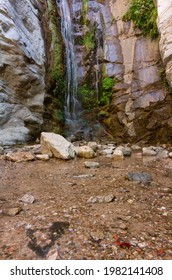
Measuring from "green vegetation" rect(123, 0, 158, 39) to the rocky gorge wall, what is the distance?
198mm

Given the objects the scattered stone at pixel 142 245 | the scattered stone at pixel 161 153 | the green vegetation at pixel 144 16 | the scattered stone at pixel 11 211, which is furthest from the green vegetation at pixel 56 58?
the scattered stone at pixel 142 245

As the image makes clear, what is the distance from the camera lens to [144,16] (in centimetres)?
681

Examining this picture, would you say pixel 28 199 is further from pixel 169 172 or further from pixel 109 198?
pixel 169 172

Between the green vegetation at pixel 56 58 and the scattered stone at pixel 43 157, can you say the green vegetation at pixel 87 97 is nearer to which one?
the green vegetation at pixel 56 58

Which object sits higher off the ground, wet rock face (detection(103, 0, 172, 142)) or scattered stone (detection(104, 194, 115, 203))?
wet rock face (detection(103, 0, 172, 142))

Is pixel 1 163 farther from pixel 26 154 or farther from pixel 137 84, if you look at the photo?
pixel 137 84

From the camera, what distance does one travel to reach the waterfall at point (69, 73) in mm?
7367

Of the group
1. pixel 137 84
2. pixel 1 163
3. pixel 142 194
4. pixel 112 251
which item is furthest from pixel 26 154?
pixel 137 84

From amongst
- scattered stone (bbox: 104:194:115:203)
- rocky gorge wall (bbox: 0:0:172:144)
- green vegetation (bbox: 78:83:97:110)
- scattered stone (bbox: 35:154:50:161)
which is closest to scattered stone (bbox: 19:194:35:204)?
scattered stone (bbox: 104:194:115:203)

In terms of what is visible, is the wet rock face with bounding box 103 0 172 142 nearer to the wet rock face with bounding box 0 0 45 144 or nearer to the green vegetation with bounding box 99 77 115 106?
the green vegetation with bounding box 99 77 115 106

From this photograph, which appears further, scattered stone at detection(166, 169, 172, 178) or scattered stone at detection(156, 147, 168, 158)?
scattered stone at detection(156, 147, 168, 158)

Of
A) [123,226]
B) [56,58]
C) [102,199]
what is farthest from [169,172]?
[56,58]

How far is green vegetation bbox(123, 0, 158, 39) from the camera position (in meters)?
6.56

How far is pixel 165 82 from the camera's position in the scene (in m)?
6.12
